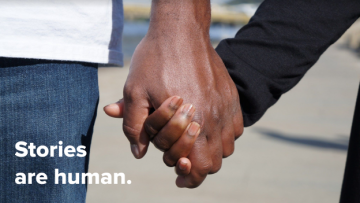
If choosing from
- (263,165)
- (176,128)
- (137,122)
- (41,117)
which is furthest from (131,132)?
(263,165)

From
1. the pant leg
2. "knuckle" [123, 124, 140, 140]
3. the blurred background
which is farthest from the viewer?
the blurred background

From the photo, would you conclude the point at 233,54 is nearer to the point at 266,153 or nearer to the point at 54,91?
the point at 54,91

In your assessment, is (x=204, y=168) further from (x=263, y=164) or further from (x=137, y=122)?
(x=263, y=164)

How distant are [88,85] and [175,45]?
1.09 feet

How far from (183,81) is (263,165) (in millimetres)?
4139

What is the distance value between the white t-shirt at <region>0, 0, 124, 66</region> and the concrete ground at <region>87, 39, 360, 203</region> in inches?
118

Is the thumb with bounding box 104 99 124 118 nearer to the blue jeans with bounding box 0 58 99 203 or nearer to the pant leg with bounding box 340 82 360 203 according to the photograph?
the blue jeans with bounding box 0 58 99 203

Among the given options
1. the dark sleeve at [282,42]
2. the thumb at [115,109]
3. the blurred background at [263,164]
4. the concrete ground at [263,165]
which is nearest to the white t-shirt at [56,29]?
the thumb at [115,109]

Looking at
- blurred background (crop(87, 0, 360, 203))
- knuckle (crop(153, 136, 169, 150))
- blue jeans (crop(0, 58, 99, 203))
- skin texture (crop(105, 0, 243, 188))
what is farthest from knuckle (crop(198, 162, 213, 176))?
blurred background (crop(87, 0, 360, 203))

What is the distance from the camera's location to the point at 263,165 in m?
5.10

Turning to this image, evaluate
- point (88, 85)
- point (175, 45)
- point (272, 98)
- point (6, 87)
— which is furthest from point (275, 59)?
Result: point (6, 87)

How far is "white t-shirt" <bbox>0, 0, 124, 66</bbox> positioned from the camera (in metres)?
1.23

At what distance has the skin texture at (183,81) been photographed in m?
1.14

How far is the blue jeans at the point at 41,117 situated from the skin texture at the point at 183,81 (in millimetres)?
195
